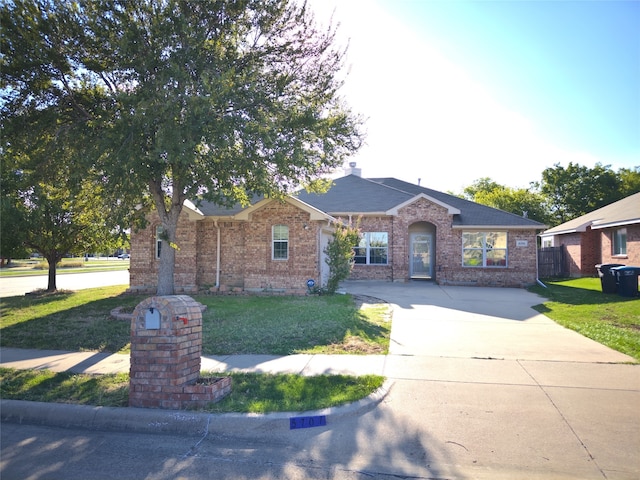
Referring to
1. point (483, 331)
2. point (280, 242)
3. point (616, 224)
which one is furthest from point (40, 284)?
point (616, 224)

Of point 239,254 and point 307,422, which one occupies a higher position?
point 239,254

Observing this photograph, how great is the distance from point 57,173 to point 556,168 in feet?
141

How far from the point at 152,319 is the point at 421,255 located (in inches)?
783

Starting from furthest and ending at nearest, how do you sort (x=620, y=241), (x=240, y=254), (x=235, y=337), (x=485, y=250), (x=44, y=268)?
(x=44, y=268)
(x=620, y=241)
(x=485, y=250)
(x=240, y=254)
(x=235, y=337)

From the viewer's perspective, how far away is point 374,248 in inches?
866

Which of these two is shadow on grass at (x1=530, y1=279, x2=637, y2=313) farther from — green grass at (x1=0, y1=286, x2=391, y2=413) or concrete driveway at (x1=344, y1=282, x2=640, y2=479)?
green grass at (x1=0, y1=286, x2=391, y2=413)

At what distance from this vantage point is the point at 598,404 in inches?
210

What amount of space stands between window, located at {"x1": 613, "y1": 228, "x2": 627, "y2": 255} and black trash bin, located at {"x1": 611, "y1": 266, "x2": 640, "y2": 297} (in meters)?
6.25

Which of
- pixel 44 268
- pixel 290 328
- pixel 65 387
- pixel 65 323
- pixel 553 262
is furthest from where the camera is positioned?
pixel 44 268

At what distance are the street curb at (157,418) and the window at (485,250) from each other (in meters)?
17.2

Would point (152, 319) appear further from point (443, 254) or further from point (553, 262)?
point (553, 262)

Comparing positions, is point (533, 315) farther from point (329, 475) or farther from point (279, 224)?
point (329, 475)

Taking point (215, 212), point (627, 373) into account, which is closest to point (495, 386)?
point (627, 373)

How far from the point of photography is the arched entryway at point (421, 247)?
23297 mm
